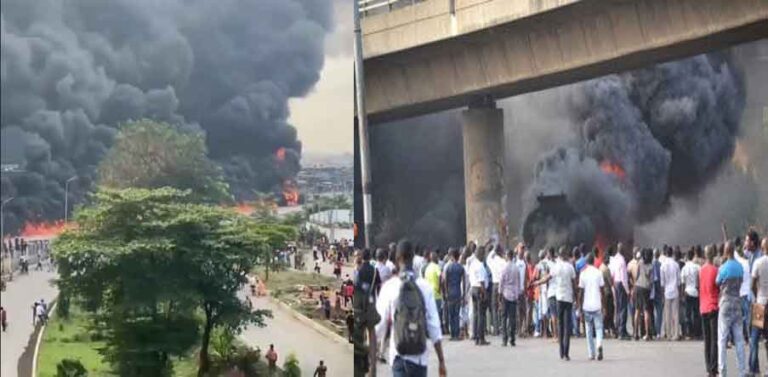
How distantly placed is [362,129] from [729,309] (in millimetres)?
2454

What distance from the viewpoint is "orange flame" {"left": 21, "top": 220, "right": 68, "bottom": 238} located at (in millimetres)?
8641

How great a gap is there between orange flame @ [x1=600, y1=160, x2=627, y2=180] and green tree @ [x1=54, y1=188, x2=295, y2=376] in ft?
7.16

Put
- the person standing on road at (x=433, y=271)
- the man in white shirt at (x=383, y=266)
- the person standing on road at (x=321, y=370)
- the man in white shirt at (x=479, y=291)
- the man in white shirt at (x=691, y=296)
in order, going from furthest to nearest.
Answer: the man in white shirt at (x=691, y=296), the man in white shirt at (x=479, y=291), the person standing on road at (x=433, y=271), the man in white shirt at (x=383, y=266), the person standing on road at (x=321, y=370)

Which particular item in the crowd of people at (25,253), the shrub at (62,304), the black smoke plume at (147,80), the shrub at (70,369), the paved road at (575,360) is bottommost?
the paved road at (575,360)

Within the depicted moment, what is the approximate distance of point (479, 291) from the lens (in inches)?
410

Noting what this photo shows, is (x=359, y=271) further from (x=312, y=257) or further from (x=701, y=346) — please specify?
(x=701, y=346)

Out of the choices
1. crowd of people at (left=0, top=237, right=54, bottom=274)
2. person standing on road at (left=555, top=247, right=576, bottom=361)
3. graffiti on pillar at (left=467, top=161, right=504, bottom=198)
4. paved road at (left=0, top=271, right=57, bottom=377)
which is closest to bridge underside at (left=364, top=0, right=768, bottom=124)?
graffiti on pillar at (left=467, top=161, right=504, bottom=198)

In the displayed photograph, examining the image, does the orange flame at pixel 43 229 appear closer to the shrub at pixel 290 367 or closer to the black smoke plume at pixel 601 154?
the shrub at pixel 290 367

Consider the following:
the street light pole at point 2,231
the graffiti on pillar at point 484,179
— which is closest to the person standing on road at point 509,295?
the graffiti on pillar at point 484,179

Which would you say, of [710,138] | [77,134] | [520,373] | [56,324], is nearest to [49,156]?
[77,134]

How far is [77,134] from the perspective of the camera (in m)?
8.88

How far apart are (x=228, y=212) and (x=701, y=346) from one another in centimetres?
A: 323

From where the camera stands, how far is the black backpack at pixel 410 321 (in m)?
8.22

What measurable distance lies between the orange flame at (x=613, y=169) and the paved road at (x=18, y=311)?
3.41 metres
